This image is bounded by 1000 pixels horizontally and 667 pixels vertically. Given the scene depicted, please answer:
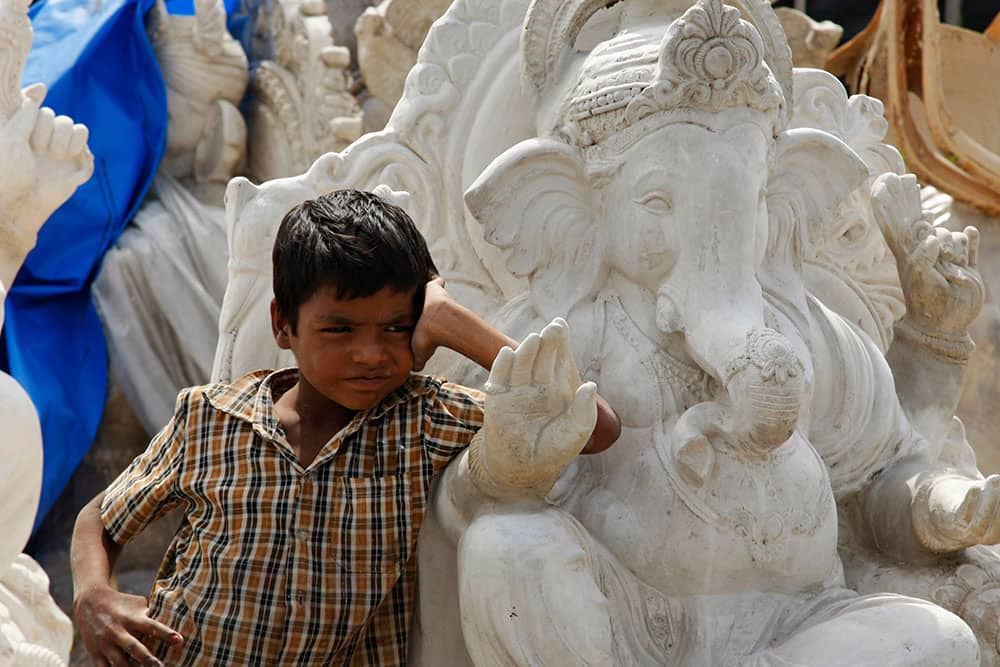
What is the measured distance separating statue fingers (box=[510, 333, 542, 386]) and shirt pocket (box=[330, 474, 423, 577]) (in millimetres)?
284

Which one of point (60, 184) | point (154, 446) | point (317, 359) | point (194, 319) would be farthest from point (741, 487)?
point (194, 319)

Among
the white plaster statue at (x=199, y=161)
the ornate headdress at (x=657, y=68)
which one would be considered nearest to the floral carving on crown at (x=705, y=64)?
the ornate headdress at (x=657, y=68)

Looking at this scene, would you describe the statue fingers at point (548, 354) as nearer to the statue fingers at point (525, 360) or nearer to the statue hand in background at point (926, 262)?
the statue fingers at point (525, 360)

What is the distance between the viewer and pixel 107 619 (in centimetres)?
214

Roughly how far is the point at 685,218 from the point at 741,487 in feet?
1.19

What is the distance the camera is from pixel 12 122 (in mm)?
3201

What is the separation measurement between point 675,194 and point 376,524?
0.58 meters

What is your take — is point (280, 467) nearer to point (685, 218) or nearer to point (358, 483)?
point (358, 483)

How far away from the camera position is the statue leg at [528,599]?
2107mm

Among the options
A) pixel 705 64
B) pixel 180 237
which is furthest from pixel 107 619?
pixel 180 237

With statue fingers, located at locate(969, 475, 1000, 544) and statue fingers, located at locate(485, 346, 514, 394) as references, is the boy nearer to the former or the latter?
statue fingers, located at locate(485, 346, 514, 394)

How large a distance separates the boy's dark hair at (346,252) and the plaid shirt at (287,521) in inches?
6.0

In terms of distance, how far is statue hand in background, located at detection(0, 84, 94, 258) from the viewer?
3174 mm

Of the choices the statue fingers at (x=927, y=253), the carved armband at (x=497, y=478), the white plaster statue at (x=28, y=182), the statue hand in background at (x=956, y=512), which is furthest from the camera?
the white plaster statue at (x=28, y=182)
